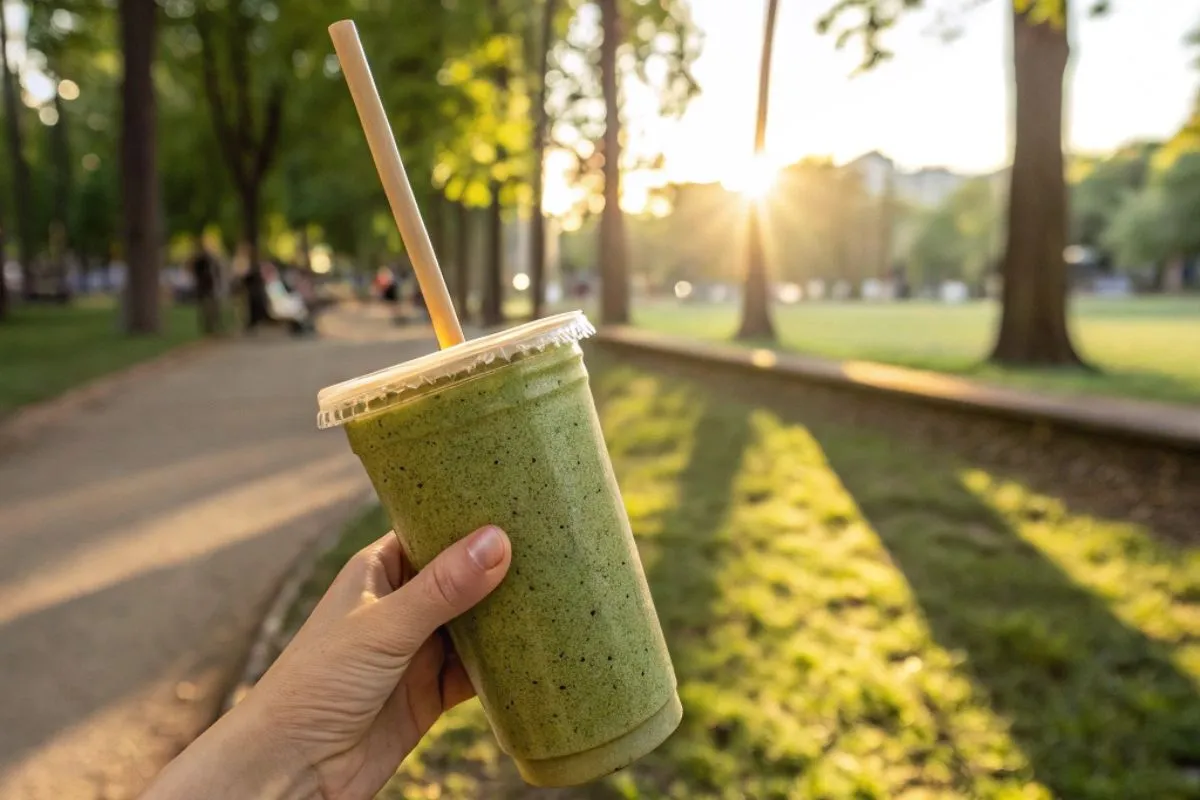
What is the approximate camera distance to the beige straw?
68.2 inches

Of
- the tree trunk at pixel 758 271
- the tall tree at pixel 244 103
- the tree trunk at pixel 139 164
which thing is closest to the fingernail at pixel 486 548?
the tree trunk at pixel 758 271

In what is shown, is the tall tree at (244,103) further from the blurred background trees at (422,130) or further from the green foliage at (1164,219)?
the green foliage at (1164,219)

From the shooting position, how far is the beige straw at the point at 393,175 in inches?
68.2

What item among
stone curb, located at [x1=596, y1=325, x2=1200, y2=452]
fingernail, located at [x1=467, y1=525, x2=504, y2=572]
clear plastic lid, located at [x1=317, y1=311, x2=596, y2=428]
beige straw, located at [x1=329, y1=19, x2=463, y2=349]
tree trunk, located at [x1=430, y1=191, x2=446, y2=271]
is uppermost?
tree trunk, located at [x1=430, y1=191, x2=446, y2=271]

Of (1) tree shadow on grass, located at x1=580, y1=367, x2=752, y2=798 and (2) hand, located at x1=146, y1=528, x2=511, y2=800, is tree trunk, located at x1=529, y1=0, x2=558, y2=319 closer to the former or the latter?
(1) tree shadow on grass, located at x1=580, y1=367, x2=752, y2=798

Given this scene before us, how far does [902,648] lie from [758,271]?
14685mm

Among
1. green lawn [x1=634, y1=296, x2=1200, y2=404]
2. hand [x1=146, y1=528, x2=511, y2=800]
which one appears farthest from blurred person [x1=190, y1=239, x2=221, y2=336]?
hand [x1=146, y1=528, x2=511, y2=800]

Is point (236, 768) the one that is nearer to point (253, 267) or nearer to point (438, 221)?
point (253, 267)

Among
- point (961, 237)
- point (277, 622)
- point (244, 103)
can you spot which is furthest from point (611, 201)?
point (961, 237)

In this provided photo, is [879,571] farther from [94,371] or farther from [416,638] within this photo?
[94,371]

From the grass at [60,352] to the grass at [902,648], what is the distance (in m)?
8.21

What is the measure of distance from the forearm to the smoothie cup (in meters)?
0.36

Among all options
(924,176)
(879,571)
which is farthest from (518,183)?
(924,176)

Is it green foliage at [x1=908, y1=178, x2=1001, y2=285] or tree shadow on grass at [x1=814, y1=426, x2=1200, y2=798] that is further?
green foliage at [x1=908, y1=178, x2=1001, y2=285]
